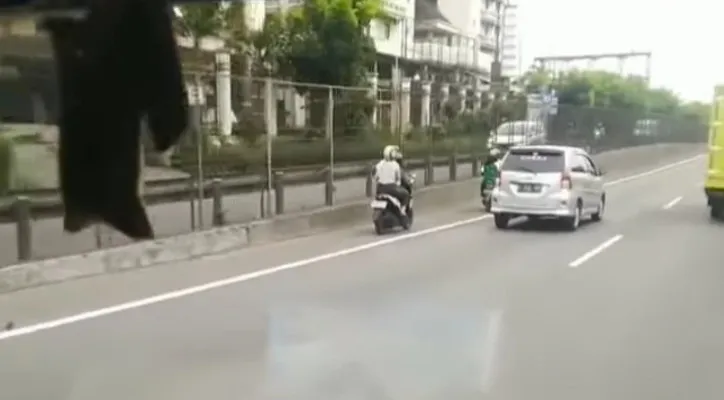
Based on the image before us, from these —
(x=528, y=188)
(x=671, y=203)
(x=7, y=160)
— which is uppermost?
(x=7, y=160)

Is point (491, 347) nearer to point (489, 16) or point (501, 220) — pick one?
point (489, 16)

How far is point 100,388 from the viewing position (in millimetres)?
5074

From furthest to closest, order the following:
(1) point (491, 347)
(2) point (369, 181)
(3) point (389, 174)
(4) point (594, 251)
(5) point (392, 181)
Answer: (2) point (369, 181), (5) point (392, 181), (3) point (389, 174), (4) point (594, 251), (1) point (491, 347)

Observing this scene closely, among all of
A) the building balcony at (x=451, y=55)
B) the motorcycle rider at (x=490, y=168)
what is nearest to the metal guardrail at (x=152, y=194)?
the building balcony at (x=451, y=55)

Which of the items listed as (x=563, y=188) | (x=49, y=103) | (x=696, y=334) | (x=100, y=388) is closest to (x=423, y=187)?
(x=563, y=188)

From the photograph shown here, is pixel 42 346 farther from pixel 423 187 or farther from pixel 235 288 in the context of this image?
pixel 423 187

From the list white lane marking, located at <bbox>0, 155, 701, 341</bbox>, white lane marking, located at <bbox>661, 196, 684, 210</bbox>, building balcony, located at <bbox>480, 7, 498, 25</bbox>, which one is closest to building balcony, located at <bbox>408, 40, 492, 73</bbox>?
building balcony, located at <bbox>480, 7, 498, 25</bbox>

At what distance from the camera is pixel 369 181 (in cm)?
1469

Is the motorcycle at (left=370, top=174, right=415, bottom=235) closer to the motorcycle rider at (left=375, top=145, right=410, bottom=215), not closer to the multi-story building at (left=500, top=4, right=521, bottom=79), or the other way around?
the motorcycle rider at (left=375, top=145, right=410, bottom=215)

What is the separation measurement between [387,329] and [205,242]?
156 inches

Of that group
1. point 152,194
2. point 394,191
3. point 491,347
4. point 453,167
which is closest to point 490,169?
point 453,167

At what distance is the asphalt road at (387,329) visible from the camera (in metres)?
5.22

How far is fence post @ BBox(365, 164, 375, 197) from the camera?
13200mm

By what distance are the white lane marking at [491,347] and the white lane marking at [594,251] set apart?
11.3 feet
